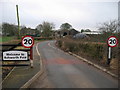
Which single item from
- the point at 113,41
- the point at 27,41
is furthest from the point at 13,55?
the point at 113,41

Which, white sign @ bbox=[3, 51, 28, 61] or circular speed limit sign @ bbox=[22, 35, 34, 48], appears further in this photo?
circular speed limit sign @ bbox=[22, 35, 34, 48]

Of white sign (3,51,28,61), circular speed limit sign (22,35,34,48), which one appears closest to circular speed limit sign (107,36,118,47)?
circular speed limit sign (22,35,34,48)

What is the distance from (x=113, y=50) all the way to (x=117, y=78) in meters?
2.57

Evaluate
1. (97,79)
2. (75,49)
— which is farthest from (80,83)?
(75,49)

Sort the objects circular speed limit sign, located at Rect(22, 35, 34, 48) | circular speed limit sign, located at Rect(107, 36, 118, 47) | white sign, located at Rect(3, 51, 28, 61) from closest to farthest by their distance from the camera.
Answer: white sign, located at Rect(3, 51, 28, 61) < circular speed limit sign, located at Rect(22, 35, 34, 48) < circular speed limit sign, located at Rect(107, 36, 118, 47)

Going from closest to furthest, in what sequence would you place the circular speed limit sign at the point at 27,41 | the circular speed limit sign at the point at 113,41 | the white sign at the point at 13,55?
the white sign at the point at 13,55
the circular speed limit sign at the point at 27,41
the circular speed limit sign at the point at 113,41

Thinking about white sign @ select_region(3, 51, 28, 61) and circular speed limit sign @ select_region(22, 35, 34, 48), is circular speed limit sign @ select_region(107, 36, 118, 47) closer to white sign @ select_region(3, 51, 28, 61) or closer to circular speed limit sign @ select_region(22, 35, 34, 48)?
circular speed limit sign @ select_region(22, 35, 34, 48)

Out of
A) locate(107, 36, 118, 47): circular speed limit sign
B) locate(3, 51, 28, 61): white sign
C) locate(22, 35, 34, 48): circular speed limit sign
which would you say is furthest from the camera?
locate(107, 36, 118, 47): circular speed limit sign

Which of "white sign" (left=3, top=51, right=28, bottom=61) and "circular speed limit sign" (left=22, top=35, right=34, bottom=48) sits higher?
"circular speed limit sign" (left=22, top=35, right=34, bottom=48)

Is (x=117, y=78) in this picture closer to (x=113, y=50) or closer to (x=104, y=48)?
(x=113, y=50)

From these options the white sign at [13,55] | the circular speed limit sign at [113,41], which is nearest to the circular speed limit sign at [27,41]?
the white sign at [13,55]

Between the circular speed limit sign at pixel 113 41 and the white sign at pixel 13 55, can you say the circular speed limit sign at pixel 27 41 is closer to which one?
the white sign at pixel 13 55

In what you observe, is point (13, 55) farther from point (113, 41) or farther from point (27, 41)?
point (113, 41)

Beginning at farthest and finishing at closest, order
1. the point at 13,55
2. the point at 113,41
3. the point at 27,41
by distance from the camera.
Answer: the point at 113,41
the point at 27,41
the point at 13,55
